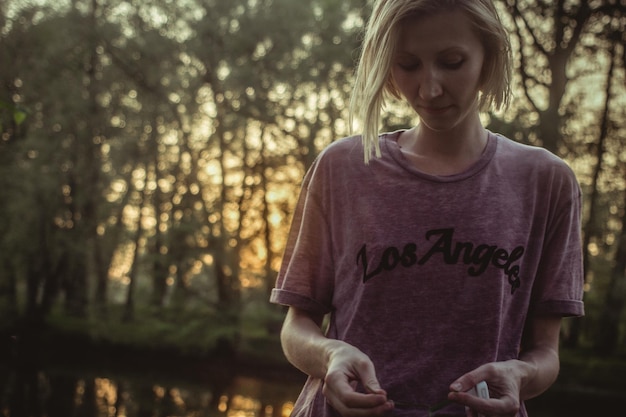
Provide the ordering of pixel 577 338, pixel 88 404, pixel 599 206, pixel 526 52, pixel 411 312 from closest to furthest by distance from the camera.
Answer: pixel 411 312, pixel 88 404, pixel 526 52, pixel 599 206, pixel 577 338

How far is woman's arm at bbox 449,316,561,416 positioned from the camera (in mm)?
1197

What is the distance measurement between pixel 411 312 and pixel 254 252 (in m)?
23.0

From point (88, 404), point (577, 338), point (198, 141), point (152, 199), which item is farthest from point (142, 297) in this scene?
point (577, 338)

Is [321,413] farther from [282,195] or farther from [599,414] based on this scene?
[282,195]

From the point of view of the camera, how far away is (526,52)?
17469 millimetres

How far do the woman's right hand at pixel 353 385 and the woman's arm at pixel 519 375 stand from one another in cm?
12

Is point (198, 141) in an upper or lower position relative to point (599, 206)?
upper

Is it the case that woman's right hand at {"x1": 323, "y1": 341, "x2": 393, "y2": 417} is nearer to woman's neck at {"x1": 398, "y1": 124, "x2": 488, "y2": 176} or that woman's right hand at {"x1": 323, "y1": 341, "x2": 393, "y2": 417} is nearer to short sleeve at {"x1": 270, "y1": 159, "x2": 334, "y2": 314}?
short sleeve at {"x1": 270, "y1": 159, "x2": 334, "y2": 314}

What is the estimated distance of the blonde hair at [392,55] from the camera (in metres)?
1.33

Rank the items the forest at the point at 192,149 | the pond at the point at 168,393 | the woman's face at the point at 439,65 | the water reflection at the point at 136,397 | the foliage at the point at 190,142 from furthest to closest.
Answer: the foliage at the point at 190,142 < the forest at the point at 192,149 < the pond at the point at 168,393 < the water reflection at the point at 136,397 < the woman's face at the point at 439,65

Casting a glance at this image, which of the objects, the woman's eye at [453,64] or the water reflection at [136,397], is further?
the water reflection at [136,397]

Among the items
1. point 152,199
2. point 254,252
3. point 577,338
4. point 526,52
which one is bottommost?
point 577,338

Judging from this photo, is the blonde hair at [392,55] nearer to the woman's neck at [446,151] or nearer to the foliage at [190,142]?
the woman's neck at [446,151]

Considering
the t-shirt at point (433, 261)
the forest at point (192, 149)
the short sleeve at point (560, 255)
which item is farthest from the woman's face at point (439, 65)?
the forest at point (192, 149)
